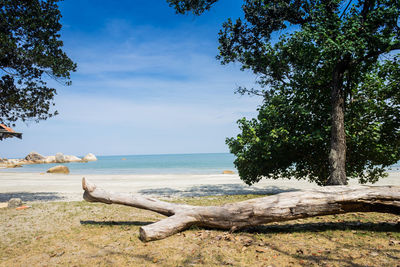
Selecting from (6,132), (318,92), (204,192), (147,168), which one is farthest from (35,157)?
(318,92)

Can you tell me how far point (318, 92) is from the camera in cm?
1105

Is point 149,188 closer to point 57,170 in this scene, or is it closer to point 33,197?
point 33,197

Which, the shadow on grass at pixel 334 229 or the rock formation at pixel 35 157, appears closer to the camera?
the shadow on grass at pixel 334 229

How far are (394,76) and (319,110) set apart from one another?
3.24 m

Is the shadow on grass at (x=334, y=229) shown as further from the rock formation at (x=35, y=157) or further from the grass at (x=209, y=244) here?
the rock formation at (x=35, y=157)

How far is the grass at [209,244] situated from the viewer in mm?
4387

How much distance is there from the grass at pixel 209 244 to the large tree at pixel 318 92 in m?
3.46

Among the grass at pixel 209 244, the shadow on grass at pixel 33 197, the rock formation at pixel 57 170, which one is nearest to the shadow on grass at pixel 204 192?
the shadow on grass at pixel 33 197

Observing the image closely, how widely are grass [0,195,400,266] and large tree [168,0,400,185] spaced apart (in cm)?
346

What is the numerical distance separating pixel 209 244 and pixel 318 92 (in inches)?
352

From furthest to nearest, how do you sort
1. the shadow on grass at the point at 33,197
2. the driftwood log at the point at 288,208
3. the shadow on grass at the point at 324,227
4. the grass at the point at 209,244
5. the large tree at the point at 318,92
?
the shadow on grass at the point at 33,197 → the large tree at the point at 318,92 → the shadow on grass at the point at 324,227 → the driftwood log at the point at 288,208 → the grass at the point at 209,244

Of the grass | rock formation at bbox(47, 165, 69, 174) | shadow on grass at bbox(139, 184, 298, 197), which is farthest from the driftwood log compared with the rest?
rock formation at bbox(47, 165, 69, 174)

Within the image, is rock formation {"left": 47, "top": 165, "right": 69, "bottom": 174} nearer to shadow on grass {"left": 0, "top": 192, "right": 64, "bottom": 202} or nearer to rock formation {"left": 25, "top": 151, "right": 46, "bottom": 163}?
shadow on grass {"left": 0, "top": 192, "right": 64, "bottom": 202}

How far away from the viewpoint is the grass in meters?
4.39
